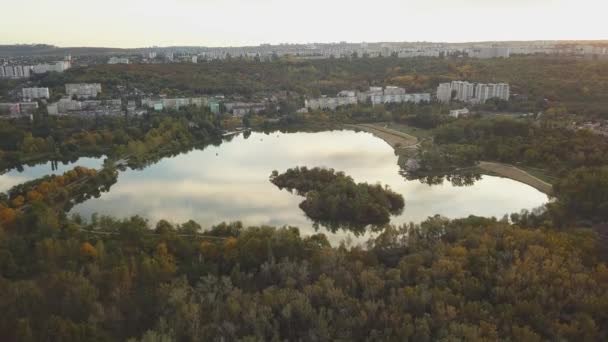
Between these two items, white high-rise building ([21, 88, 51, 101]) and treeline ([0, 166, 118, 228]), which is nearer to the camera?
treeline ([0, 166, 118, 228])

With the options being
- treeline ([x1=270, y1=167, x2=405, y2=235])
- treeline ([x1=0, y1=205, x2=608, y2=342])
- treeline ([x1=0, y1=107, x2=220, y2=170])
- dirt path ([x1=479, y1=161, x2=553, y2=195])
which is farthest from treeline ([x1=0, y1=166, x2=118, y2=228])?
dirt path ([x1=479, y1=161, x2=553, y2=195])

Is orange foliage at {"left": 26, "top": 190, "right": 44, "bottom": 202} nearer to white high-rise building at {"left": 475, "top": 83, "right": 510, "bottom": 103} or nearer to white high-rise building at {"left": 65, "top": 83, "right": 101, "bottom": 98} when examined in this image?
white high-rise building at {"left": 65, "top": 83, "right": 101, "bottom": 98}

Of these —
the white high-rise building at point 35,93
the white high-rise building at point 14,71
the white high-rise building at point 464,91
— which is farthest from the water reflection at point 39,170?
the white high-rise building at point 14,71

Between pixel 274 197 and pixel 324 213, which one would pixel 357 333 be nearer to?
pixel 324 213

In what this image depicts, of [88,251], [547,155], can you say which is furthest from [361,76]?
[88,251]

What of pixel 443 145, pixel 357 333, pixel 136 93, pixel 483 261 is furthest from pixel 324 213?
pixel 136 93
